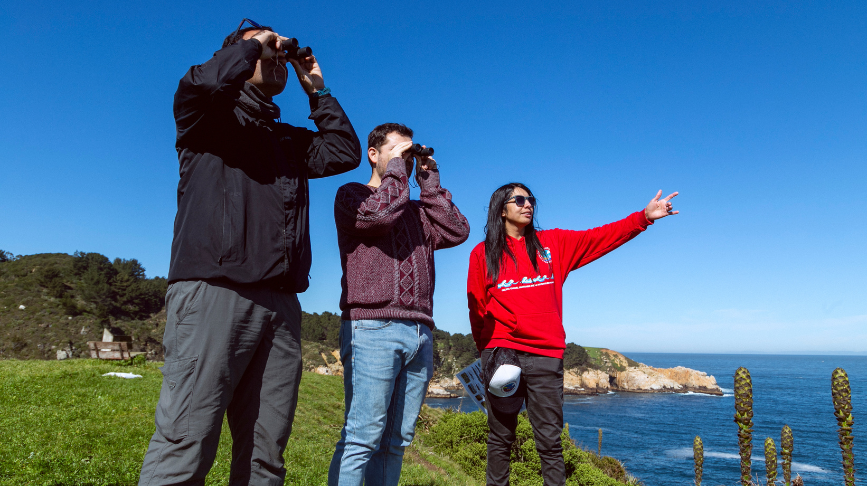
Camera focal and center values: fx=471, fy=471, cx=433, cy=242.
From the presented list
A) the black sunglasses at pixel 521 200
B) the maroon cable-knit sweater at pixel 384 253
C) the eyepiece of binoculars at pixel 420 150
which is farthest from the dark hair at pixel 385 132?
the black sunglasses at pixel 521 200

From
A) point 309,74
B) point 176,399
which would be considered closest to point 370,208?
point 309,74

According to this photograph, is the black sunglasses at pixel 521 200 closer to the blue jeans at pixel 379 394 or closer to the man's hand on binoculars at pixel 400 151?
the man's hand on binoculars at pixel 400 151

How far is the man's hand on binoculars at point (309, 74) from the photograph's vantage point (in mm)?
2310

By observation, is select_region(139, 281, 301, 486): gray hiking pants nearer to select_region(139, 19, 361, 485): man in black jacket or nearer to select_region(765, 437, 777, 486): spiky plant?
select_region(139, 19, 361, 485): man in black jacket

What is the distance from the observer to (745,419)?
7.30ft

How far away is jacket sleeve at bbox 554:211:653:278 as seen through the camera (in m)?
3.37

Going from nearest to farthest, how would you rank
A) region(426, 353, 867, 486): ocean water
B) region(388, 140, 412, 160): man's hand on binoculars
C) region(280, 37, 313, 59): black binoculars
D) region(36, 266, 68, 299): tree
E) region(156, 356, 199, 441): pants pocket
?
region(156, 356, 199, 441): pants pocket → region(280, 37, 313, 59): black binoculars → region(388, 140, 412, 160): man's hand on binoculars → region(426, 353, 867, 486): ocean water → region(36, 266, 68, 299): tree

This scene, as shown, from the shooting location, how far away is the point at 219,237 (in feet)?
5.71

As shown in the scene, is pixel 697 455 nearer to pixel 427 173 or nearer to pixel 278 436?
pixel 427 173

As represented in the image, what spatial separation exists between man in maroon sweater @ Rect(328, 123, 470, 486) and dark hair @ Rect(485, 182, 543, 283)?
83 centimetres

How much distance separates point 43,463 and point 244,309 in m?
3.44

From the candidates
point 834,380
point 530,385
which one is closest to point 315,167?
point 530,385

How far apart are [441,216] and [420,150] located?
1.35ft

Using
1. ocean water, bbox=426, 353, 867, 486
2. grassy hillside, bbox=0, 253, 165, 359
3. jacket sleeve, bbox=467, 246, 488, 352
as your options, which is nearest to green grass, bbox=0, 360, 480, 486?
jacket sleeve, bbox=467, 246, 488, 352
